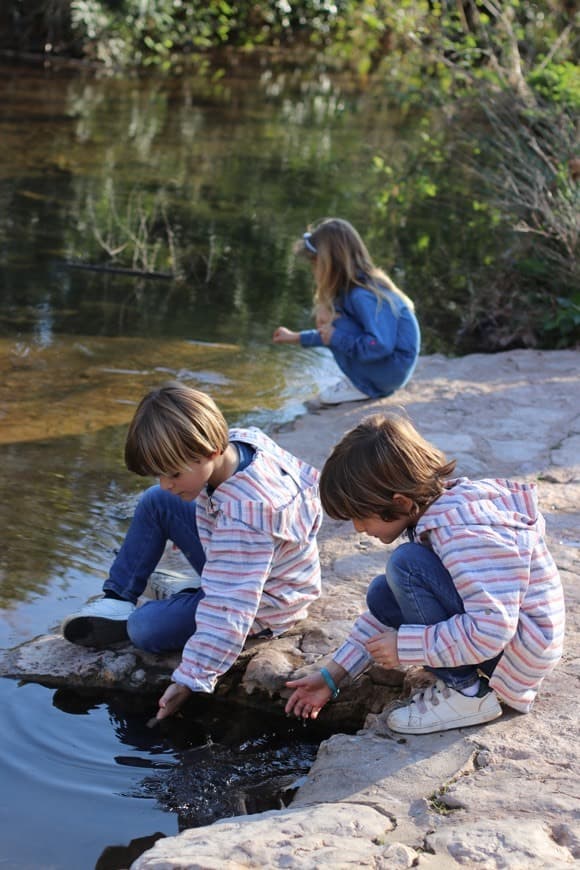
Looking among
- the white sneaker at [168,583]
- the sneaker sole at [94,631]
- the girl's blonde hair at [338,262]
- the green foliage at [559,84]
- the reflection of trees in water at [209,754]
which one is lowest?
the reflection of trees in water at [209,754]

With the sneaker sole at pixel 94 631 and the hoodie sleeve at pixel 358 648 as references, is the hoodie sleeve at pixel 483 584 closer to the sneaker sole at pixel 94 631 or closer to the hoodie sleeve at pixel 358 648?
the hoodie sleeve at pixel 358 648

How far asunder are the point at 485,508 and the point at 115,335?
13.8ft

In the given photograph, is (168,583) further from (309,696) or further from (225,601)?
(309,696)

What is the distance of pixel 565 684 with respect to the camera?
3.00m

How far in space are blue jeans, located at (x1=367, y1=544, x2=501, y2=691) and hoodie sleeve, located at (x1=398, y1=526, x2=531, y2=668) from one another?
0.27 ft

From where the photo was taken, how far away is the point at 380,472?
2770 millimetres

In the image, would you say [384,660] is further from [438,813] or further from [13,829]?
[13,829]

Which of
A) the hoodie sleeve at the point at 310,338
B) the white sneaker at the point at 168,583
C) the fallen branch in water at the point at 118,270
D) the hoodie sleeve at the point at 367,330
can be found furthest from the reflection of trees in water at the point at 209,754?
the fallen branch in water at the point at 118,270

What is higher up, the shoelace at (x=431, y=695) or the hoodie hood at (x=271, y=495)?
the hoodie hood at (x=271, y=495)

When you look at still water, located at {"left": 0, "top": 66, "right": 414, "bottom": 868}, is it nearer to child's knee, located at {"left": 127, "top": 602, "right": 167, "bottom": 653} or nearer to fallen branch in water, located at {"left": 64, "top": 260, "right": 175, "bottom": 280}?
fallen branch in water, located at {"left": 64, "top": 260, "right": 175, "bottom": 280}

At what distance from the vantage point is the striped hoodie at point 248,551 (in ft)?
9.94

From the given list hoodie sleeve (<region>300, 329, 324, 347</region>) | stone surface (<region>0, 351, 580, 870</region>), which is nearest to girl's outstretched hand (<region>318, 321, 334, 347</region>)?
hoodie sleeve (<region>300, 329, 324, 347</region>)

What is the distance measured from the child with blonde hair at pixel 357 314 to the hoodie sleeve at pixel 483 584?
2.77 meters

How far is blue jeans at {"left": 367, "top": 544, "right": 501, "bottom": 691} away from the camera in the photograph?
2812 mm
